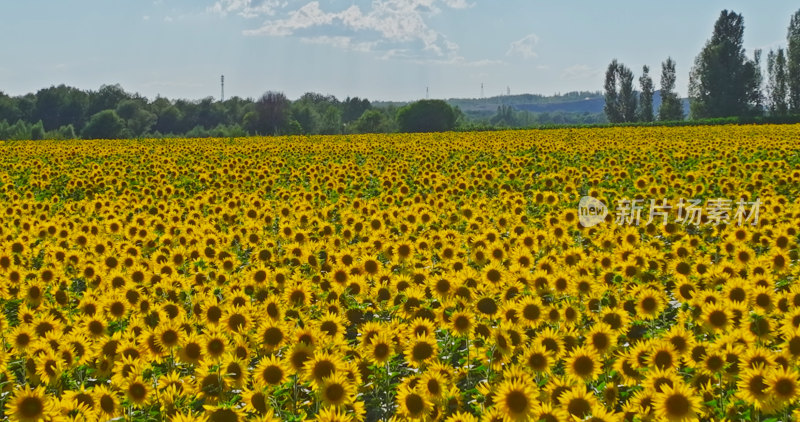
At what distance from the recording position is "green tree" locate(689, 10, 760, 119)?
8456cm

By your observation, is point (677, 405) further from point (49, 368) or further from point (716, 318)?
point (49, 368)

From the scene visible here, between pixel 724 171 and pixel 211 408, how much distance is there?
17.0 m

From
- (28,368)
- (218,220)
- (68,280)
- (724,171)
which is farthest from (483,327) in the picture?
(724,171)

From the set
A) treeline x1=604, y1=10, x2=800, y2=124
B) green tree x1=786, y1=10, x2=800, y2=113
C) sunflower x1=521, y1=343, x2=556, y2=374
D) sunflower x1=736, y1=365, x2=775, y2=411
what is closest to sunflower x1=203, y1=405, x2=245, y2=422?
sunflower x1=521, y1=343, x2=556, y2=374

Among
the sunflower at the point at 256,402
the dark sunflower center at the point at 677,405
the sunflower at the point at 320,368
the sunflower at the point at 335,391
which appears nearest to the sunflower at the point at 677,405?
the dark sunflower center at the point at 677,405

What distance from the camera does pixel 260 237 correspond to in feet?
33.0

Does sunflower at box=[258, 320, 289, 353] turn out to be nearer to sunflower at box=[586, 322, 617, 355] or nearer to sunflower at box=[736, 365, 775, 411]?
sunflower at box=[586, 322, 617, 355]

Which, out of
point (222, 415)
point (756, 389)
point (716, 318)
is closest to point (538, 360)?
point (756, 389)

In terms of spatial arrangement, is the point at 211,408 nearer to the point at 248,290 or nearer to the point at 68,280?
the point at 248,290

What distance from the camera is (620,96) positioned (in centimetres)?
10225

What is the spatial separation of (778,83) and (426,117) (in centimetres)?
4706

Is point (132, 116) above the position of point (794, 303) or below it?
above

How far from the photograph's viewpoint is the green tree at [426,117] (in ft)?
343

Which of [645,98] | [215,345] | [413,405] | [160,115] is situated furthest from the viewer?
[160,115]
